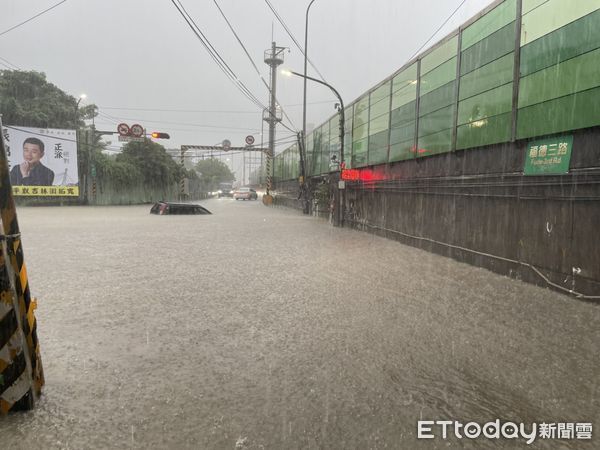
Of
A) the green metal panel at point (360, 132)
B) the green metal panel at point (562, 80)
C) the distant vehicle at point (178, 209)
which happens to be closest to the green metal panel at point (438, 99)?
the green metal panel at point (562, 80)

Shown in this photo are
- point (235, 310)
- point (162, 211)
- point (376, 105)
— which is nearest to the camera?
point (235, 310)

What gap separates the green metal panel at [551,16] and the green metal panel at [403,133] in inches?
193

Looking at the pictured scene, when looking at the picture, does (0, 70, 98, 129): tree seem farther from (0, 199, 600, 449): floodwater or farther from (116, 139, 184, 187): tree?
(0, 199, 600, 449): floodwater

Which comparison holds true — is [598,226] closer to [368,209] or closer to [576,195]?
[576,195]

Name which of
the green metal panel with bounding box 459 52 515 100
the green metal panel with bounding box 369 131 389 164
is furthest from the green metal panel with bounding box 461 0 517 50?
the green metal panel with bounding box 369 131 389 164

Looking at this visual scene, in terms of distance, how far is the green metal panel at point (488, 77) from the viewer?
25.9ft

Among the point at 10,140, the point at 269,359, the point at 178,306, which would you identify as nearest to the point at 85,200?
the point at 10,140

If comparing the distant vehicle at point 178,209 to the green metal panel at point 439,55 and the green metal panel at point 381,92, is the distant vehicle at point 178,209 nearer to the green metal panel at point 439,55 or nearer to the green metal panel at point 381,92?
the green metal panel at point 381,92

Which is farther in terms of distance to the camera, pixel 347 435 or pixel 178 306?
pixel 178 306

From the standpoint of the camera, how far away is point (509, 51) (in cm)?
787

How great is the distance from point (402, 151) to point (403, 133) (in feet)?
1.78

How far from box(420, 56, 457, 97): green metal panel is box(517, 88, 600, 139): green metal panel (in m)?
3.07

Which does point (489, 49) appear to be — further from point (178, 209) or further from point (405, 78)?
point (178, 209)

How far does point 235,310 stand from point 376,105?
39.0ft
